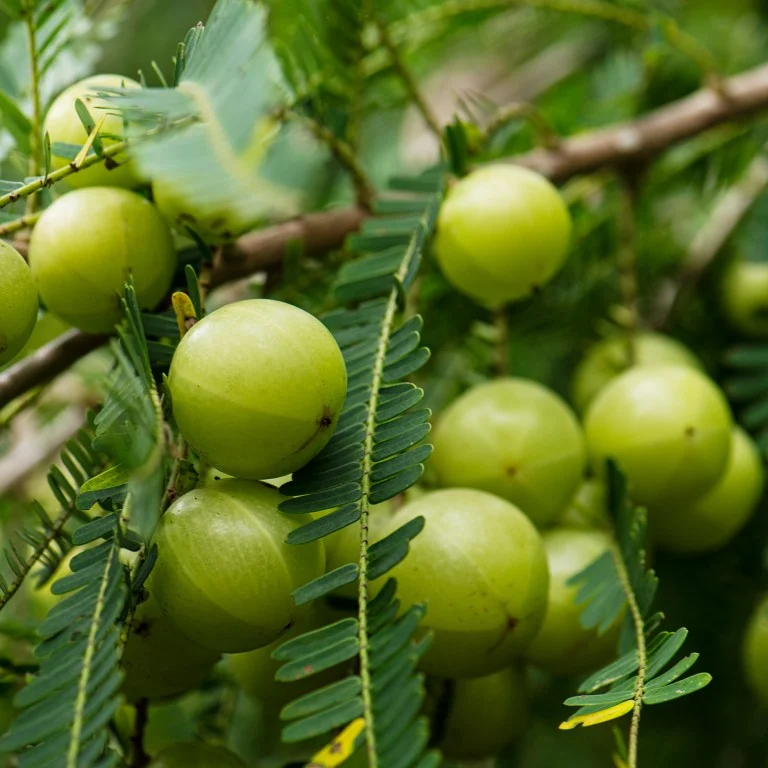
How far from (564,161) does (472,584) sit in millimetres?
607

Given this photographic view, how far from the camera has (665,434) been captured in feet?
2.56

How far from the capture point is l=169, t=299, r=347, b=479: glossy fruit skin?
49cm

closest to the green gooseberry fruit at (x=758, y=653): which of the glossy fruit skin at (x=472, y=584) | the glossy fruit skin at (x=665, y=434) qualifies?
the glossy fruit skin at (x=665, y=434)

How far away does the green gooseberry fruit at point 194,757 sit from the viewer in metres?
0.61

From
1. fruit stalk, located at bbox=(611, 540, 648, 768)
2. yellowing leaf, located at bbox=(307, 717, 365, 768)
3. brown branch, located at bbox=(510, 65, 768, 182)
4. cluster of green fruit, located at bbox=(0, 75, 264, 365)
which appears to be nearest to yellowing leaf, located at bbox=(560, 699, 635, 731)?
fruit stalk, located at bbox=(611, 540, 648, 768)

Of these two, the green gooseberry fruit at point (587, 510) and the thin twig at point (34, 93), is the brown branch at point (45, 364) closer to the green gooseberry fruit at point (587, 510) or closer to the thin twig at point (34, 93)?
the thin twig at point (34, 93)

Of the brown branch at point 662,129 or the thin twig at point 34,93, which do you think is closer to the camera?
the thin twig at point 34,93

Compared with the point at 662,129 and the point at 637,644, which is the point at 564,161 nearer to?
the point at 662,129

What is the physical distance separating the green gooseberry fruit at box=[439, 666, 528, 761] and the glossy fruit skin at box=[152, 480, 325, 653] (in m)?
0.23

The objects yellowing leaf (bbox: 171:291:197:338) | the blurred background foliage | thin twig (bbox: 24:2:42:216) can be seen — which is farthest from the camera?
the blurred background foliage

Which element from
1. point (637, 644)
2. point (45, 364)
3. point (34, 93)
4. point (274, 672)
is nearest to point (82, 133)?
Result: point (34, 93)

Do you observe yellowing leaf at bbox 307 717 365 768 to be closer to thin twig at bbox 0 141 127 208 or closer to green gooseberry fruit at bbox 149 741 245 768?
green gooseberry fruit at bbox 149 741 245 768

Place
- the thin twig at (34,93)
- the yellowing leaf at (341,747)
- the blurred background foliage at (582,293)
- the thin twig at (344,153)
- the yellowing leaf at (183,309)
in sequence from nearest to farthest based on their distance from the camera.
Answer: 1. the yellowing leaf at (341,747)
2. the yellowing leaf at (183,309)
3. the thin twig at (34,93)
4. the thin twig at (344,153)
5. the blurred background foliage at (582,293)

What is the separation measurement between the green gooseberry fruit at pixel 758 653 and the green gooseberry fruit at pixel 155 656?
1.95 ft
